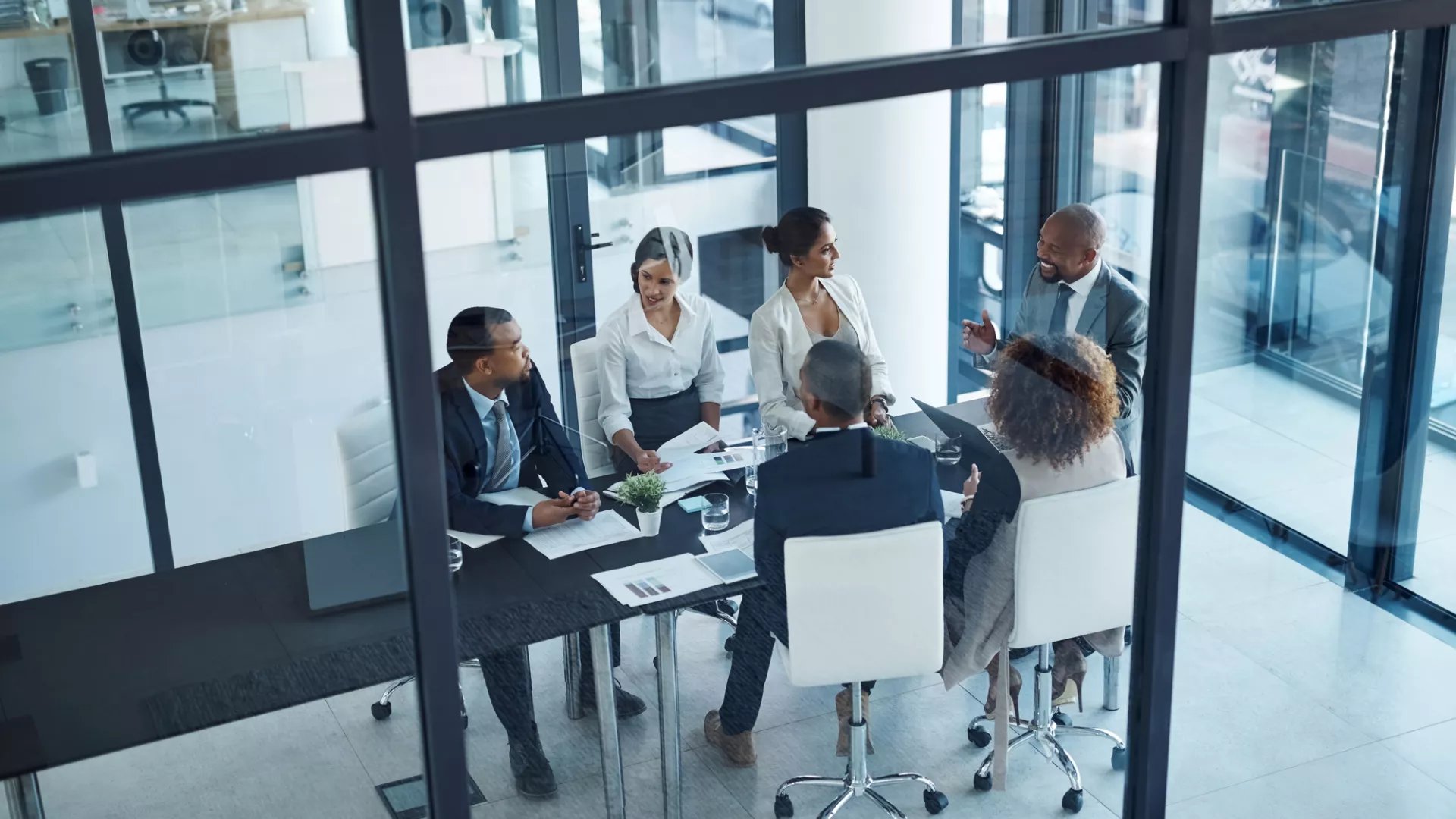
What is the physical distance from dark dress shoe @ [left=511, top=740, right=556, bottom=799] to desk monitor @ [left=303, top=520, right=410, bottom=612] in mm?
411

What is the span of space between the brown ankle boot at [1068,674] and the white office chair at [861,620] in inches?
10.6

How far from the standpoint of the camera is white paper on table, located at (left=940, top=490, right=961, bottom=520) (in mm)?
3023

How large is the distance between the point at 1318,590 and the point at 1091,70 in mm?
1871

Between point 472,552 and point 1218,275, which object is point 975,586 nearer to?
point 1218,275

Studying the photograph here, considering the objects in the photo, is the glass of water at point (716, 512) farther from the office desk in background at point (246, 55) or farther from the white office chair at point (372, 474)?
the office desk in background at point (246, 55)

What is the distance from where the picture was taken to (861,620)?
3.07m

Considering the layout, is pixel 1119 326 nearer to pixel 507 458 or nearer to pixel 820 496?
pixel 820 496

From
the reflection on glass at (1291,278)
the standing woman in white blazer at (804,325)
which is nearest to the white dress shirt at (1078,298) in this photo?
the reflection on glass at (1291,278)

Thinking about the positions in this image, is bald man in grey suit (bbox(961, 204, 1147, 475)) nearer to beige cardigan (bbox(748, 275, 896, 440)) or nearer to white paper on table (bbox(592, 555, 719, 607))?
beige cardigan (bbox(748, 275, 896, 440))

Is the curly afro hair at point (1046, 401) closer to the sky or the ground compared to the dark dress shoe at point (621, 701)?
closer to the sky

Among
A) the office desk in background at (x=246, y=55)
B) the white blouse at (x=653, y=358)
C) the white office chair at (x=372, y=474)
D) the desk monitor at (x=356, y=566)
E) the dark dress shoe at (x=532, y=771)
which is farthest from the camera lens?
the white blouse at (x=653, y=358)

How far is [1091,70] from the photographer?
2.43m

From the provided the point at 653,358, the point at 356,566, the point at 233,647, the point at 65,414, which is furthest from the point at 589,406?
the point at 65,414

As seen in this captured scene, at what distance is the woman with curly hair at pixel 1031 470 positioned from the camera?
115 inches
